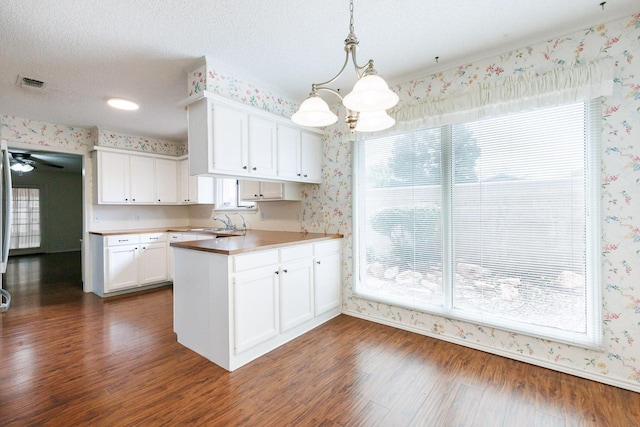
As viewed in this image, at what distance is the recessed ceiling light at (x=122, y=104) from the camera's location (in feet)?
10.7

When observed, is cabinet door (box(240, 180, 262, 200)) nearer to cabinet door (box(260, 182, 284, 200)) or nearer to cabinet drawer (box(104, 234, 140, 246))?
cabinet door (box(260, 182, 284, 200))

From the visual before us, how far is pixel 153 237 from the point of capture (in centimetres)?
455

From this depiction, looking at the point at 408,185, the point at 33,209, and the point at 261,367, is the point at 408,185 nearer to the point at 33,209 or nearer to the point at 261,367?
the point at 261,367

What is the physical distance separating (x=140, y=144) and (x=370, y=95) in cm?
482

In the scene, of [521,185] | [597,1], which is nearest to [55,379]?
[521,185]

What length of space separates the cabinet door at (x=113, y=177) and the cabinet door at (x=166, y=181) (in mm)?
469

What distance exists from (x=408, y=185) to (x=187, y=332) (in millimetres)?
2468

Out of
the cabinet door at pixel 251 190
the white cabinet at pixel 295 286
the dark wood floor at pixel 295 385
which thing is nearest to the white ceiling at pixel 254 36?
the cabinet door at pixel 251 190

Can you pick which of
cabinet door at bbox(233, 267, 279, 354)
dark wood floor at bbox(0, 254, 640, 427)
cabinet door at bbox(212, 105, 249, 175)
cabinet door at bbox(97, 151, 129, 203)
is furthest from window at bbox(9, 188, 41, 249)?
cabinet door at bbox(233, 267, 279, 354)

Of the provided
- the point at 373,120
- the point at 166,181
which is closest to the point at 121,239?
the point at 166,181

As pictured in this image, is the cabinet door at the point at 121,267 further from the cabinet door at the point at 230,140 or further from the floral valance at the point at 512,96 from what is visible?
the floral valance at the point at 512,96

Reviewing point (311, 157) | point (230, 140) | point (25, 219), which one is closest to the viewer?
point (230, 140)

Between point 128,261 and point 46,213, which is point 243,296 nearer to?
point 128,261

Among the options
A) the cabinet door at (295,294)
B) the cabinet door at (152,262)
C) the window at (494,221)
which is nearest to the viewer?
the window at (494,221)
